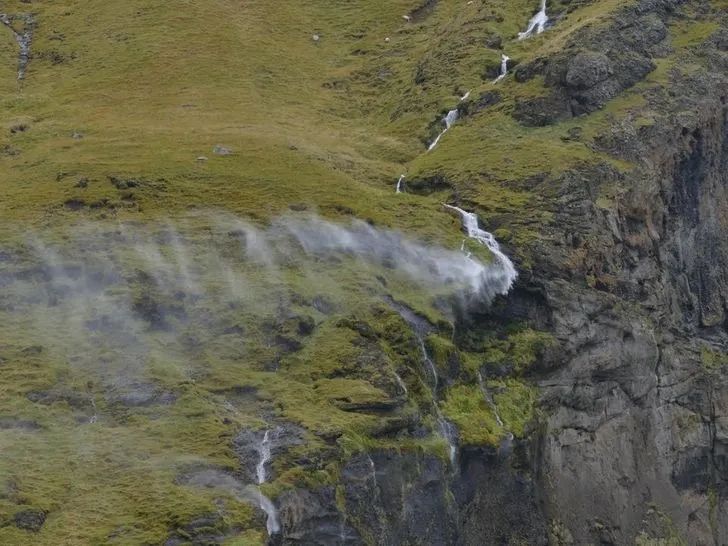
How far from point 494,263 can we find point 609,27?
32841 mm

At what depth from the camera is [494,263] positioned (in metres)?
86.4

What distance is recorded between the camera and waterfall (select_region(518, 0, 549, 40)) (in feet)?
408

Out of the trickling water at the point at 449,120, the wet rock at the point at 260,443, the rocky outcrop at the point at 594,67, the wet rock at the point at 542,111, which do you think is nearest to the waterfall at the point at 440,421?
the wet rock at the point at 260,443

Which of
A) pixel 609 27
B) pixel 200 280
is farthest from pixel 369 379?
pixel 609 27

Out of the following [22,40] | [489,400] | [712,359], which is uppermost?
[489,400]

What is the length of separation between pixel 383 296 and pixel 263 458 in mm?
18406

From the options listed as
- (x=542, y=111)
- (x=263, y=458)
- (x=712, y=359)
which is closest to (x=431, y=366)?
(x=263, y=458)

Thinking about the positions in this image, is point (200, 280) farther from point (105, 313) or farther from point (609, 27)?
point (609, 27)

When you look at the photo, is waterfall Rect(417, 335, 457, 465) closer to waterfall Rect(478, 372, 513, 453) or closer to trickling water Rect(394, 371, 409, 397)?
trickling water Rect(394, 371, 409, 397)

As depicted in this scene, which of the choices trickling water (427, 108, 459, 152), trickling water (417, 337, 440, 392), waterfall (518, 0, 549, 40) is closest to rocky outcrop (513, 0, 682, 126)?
trickling water (427, 108, 459, 152)

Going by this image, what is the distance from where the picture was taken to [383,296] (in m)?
80.1

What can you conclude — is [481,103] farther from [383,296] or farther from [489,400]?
[489,400]

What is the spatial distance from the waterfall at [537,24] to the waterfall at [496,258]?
3587 cm

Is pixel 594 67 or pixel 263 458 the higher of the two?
pixel 594 67
